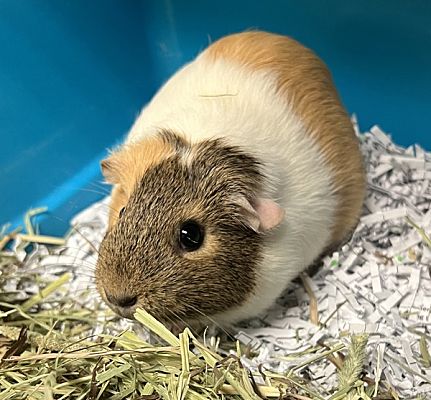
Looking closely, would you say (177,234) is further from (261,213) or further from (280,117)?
(280,117)

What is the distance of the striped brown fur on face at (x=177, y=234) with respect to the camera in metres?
2.14

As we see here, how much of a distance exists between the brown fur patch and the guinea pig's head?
0.49 m

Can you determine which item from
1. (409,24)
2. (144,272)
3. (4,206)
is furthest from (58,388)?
(409,24)

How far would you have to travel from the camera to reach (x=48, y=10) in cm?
327

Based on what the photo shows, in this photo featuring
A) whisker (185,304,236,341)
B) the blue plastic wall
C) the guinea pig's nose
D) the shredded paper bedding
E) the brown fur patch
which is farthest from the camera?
the blue plastic wall

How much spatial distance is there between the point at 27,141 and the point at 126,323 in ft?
3.36

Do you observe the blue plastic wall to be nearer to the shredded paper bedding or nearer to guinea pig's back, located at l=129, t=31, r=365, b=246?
the shredded paper bedding

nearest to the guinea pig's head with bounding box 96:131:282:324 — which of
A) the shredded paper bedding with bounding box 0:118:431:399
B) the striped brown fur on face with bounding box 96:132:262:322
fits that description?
the striped brown fur on face with bounding box 96:132:262:322

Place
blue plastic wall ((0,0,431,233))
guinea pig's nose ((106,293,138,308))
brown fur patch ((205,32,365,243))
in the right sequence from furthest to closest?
blue plastic wall ((0,0,431,233)) → brown fur patch ((205,32,365,243)) → guinea pig's nose ((106,293,138,308))

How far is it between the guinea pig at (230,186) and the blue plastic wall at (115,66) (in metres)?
0.58

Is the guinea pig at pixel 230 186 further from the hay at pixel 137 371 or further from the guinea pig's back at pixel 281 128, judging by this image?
the hay at pixel 137 371

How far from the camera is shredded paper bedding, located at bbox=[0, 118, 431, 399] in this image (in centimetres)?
239

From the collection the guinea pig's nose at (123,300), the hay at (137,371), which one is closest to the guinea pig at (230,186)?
the guinea pig's nose at (123,300)

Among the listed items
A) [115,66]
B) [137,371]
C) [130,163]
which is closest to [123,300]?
[137,371]
